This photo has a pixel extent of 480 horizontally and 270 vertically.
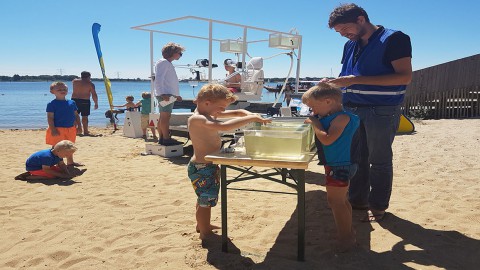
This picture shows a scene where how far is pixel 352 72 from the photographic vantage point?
3338 mm

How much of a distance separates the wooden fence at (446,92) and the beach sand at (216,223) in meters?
9.14

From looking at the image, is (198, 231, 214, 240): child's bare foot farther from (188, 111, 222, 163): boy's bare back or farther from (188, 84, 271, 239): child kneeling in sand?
(188, 111, 222, 163): boy's bare back

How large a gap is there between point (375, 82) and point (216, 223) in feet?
5.91

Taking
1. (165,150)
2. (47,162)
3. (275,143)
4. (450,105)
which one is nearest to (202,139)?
(275,143)

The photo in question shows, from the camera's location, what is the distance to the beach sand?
272 cm

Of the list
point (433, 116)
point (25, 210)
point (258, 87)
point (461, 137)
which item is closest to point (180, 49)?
point (258, 87)

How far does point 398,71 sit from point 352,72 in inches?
17.2

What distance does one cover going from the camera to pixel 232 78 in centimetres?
876

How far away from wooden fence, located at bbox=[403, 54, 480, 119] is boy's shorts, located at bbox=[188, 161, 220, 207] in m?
12.6

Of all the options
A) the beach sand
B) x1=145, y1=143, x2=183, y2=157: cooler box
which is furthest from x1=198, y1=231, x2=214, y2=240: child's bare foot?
x1=145, y1=143, x2=183, y2=157: cooler box

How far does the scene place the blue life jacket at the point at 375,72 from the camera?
308cm

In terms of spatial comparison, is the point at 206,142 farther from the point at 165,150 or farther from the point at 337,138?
the point at 165,150

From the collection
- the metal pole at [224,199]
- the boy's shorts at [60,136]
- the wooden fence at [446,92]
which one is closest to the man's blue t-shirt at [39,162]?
the boy's shorts at [60,136]

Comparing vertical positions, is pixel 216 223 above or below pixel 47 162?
below
